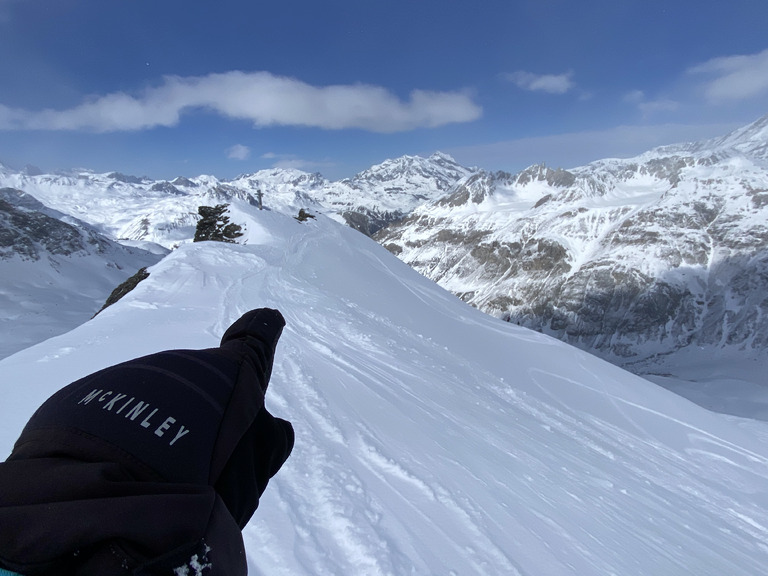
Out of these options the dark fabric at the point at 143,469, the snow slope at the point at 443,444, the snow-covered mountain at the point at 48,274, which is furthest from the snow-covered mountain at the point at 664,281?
the dark fabric at the point at 143,469

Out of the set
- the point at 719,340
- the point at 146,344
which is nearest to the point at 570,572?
the point at 146,344

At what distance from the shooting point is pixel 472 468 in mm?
5836

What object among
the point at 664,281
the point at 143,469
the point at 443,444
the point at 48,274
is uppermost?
the point at 664,281

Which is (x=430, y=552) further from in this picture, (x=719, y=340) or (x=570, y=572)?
(x=719, y=340)

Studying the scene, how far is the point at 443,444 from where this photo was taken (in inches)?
248

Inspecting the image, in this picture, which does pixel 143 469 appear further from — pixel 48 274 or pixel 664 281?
pixel 664 281

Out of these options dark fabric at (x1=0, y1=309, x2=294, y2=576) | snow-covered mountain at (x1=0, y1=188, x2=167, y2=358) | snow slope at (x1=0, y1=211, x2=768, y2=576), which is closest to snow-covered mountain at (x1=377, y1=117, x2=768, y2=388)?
snow slope at (x1=0, y1=211, x2=768, y2=576)

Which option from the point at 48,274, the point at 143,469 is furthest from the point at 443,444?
the point at 48,274

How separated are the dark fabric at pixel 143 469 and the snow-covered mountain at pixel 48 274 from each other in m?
29.5

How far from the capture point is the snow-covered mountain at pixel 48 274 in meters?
30.3

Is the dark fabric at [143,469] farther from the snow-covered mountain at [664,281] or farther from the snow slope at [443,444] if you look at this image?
the snow-covered mountain at [664,281]

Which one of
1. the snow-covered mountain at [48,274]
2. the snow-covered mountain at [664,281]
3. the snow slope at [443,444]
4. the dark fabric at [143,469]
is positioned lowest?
the snow-covered mountain at [48,274]

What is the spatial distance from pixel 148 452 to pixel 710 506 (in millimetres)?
10790

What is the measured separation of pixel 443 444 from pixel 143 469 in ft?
17.8
